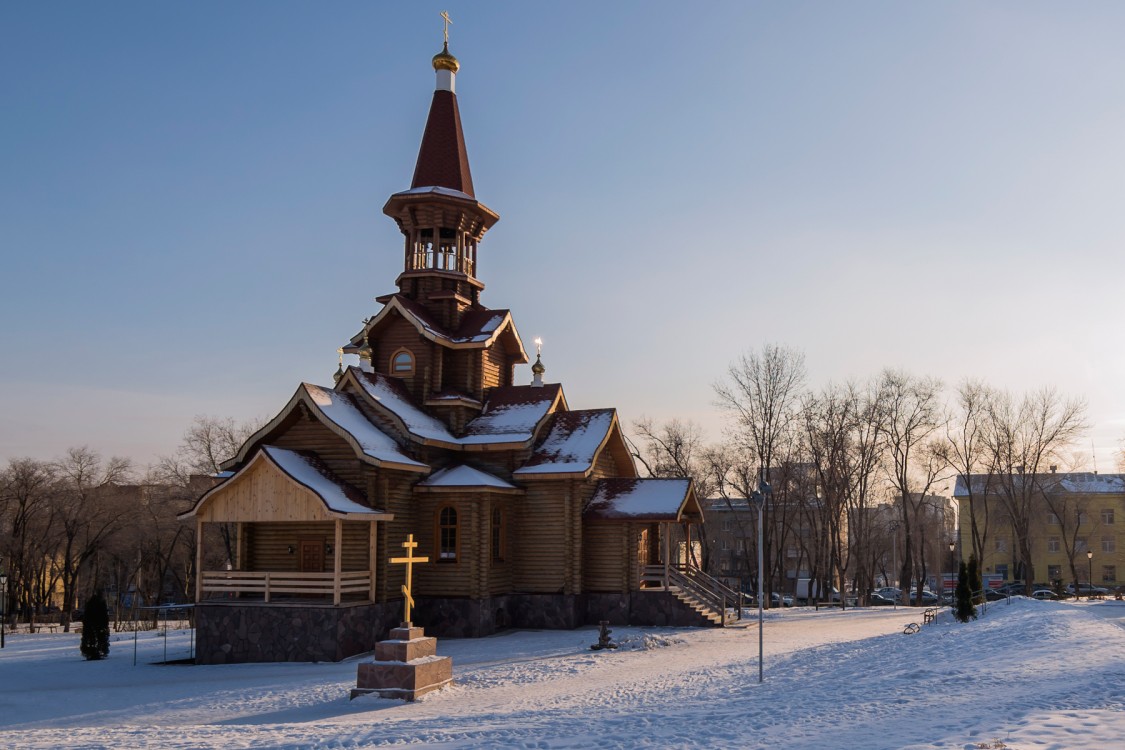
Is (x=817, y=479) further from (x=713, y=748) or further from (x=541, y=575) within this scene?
(x=713, y=748)

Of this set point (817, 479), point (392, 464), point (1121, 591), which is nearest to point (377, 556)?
point (392, 464)

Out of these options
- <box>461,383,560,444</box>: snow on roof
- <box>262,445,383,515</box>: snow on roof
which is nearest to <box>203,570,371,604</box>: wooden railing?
A: <box>262,445,383,515</box>: snow on roof

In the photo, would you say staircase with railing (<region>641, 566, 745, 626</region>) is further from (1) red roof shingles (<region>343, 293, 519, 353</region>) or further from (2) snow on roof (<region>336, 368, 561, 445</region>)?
(1) red roof shingles (<region>343, 293, 519, 353</region>)

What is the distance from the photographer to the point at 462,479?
25141 mm

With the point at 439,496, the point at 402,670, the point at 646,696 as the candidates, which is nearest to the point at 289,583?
the point at 439,496

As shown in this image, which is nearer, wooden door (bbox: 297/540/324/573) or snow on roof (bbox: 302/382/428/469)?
snow on roof (bbox: 302/382/428/469)

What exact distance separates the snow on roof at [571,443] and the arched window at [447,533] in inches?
91.9

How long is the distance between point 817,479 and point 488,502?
2726 centimetres

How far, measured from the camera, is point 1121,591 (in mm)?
45438

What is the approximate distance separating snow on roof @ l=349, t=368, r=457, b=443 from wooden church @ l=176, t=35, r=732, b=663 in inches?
3.2

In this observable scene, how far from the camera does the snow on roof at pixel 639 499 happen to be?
87.8 feet

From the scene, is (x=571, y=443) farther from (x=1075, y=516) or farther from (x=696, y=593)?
(x=1075, y=516)

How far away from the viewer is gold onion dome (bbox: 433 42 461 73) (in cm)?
3123

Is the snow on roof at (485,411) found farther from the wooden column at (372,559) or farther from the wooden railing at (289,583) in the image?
the wooden railing at (289,583)
